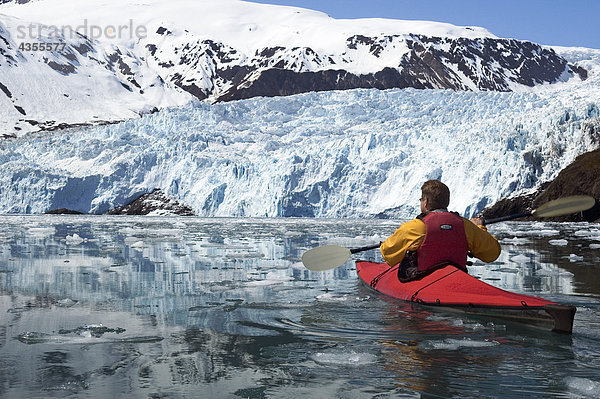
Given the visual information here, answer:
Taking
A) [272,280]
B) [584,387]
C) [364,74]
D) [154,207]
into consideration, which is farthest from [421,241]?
[364,74]

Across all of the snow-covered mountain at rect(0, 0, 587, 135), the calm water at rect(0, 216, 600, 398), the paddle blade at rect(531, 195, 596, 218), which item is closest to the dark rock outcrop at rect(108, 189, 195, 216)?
the calm water at rect(0, 216, 600, 398)

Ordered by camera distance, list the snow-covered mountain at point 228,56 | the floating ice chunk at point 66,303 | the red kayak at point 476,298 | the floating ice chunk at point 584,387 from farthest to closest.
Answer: the snow-covered mountain at point 228,56 → the floating ice chunk at point 66,303 → the red kayak at point 476,298 → the floating ice chunk at point 584,387

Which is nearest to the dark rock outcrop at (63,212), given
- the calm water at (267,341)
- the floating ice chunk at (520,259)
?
the calm water at (267,341)

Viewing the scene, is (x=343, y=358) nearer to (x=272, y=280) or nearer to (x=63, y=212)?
(x=272, y=280)

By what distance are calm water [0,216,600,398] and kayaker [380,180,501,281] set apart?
14.6 inches

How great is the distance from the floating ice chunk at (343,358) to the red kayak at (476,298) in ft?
3.58

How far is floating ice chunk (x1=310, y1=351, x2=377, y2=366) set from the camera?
9.13ft

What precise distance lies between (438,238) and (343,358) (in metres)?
1.41

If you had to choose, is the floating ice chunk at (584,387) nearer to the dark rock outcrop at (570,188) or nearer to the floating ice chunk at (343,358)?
the floating ice chunk at (343,358)

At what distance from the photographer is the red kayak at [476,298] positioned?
3332 millimetres

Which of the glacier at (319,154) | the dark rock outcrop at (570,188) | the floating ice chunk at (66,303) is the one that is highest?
the glacier at (319,154)

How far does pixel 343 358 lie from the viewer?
2852 mm

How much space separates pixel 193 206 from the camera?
29516mm

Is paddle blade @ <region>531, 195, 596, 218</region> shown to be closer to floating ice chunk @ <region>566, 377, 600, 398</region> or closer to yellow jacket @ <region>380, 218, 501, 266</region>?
yellow jacket @ <region>380, 218, 501, 266</region>
